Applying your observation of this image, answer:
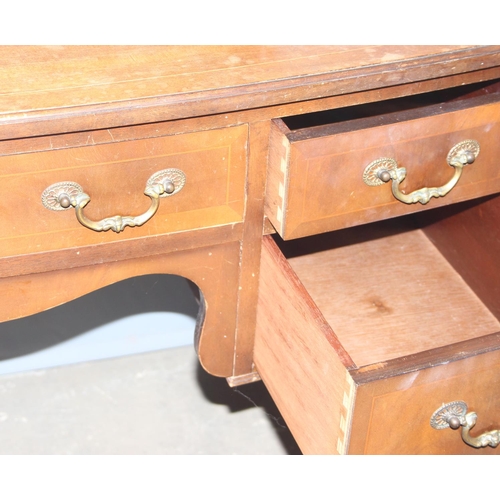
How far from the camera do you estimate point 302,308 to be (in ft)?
2.59

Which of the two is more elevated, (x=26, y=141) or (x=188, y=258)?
(x=26, y=141)

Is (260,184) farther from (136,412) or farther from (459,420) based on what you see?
(136,412)

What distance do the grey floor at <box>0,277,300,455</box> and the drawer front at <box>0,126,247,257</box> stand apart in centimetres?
48

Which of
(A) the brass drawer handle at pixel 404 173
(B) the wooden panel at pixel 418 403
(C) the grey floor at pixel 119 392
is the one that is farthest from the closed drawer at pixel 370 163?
(C) the grey floor at pixel 119 392

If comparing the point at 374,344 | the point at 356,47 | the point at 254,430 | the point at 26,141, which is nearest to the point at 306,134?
the point at 356,47

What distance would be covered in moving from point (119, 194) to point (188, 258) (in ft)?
0.39

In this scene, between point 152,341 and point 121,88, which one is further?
point 152,341

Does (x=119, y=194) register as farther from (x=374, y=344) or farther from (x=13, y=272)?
(x=374, y=344)

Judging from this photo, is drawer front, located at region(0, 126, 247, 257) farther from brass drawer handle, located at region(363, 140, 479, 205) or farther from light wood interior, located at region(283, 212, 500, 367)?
light wood interior, located at region(283, 212, 500, 367)

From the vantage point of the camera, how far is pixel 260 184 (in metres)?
0.81

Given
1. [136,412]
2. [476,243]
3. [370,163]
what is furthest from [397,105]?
[136,412]

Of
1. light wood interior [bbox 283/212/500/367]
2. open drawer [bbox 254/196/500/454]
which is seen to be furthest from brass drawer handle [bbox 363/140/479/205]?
Answer: light wood interior [bbox 283/212/500/367]

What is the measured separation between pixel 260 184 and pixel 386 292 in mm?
334

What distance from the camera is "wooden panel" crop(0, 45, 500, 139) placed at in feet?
2.28
